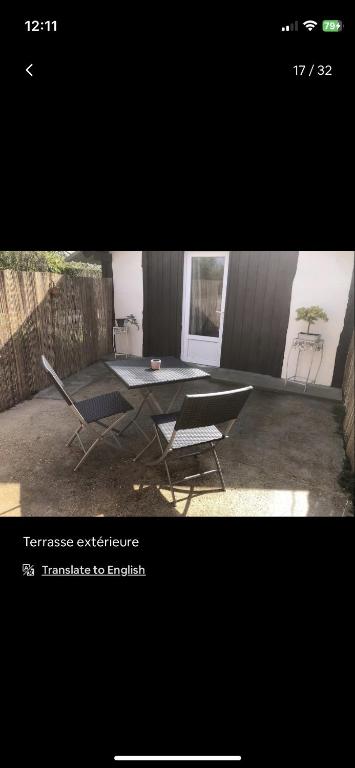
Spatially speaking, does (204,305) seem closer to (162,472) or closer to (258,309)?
(258,309)

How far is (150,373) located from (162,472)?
3.41ft

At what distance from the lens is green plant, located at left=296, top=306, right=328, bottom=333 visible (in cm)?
535

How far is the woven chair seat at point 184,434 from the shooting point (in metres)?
2.83

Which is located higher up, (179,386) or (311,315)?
(311,315)

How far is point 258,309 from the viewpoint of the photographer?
627cm

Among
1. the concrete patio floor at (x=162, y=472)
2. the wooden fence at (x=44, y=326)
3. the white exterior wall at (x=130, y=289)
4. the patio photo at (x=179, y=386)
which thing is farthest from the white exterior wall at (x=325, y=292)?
the wooden fence at (x=44, y=326)

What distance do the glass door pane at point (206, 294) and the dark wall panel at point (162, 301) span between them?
0.28 metres

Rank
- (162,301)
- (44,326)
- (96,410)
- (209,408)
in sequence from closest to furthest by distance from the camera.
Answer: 1. (209,408)
2. (96,410)
3. (44,326)
4. (162,301)

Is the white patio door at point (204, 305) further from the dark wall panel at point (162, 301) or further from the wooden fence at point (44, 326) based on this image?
the wooden fence at point (44, 326)

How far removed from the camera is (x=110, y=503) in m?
2.70

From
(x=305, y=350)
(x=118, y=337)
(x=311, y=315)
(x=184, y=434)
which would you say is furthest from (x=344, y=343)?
(x=118, y=337)
